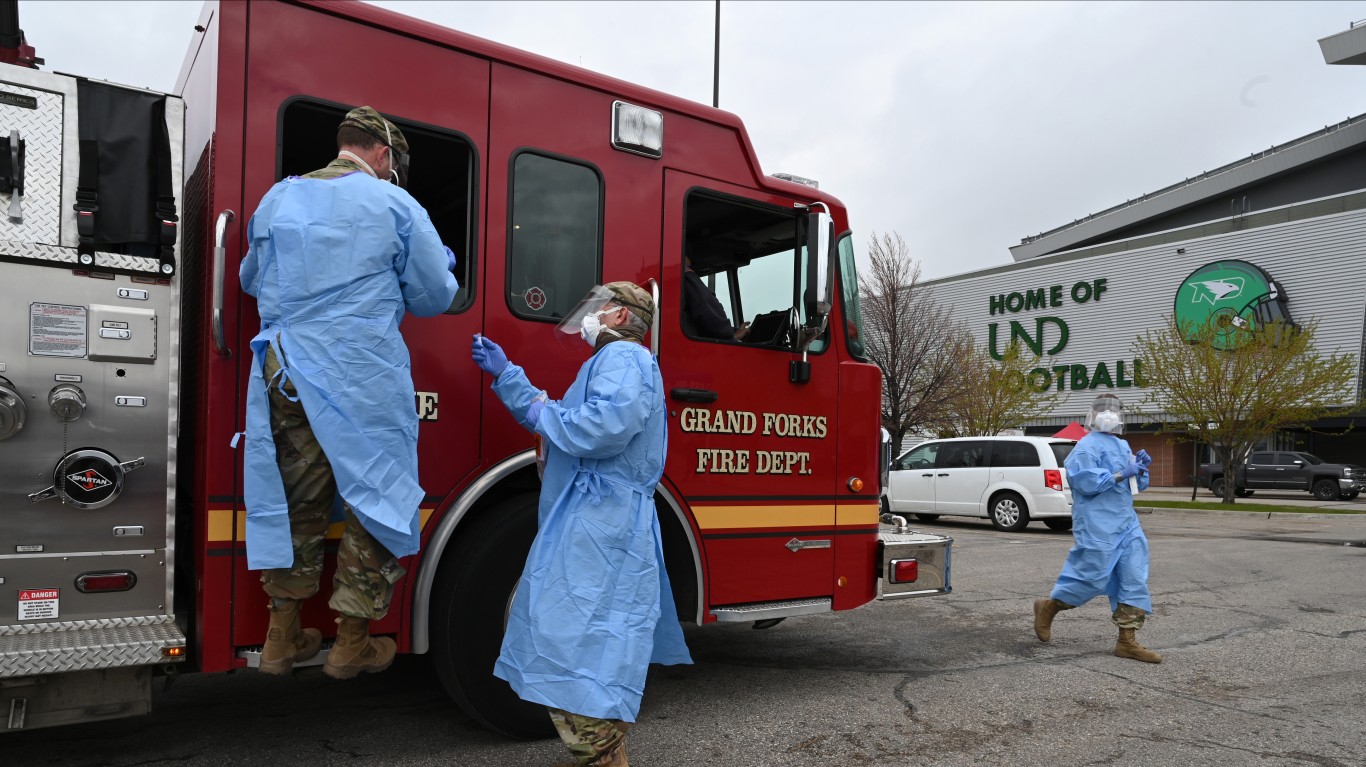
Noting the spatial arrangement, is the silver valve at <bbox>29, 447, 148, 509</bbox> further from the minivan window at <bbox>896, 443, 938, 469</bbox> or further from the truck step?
the minivan window at <bbox>896, 443, 938, 469</bbox>

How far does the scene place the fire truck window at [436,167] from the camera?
3594 mm

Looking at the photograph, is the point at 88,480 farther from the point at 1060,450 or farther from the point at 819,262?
the point at 1060,450

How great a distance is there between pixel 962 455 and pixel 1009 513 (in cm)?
137

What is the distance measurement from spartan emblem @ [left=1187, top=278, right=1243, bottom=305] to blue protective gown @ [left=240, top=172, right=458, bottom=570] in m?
35.0

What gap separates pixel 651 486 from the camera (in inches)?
140

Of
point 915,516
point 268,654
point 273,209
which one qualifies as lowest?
point 915,516

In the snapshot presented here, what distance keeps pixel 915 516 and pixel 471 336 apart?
15798mm

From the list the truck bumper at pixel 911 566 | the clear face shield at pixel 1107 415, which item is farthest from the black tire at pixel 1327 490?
the truck bumper at pixel 911 566

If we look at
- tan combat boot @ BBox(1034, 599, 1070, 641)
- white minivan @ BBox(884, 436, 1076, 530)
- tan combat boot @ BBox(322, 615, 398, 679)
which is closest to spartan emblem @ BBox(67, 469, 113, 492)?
tan combat boot @ BBox(322, 615, 398, 679)

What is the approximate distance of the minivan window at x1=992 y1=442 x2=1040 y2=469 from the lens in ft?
50.4

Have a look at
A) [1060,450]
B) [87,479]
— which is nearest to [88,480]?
[87,479]

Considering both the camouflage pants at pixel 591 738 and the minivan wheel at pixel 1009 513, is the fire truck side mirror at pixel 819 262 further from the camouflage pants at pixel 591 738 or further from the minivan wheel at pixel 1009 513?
the minivan wheel at pixel 1009 513

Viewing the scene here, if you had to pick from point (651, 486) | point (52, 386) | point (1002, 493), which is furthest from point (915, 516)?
point (52, 386)

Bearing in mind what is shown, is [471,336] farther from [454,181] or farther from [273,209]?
[273,209]
